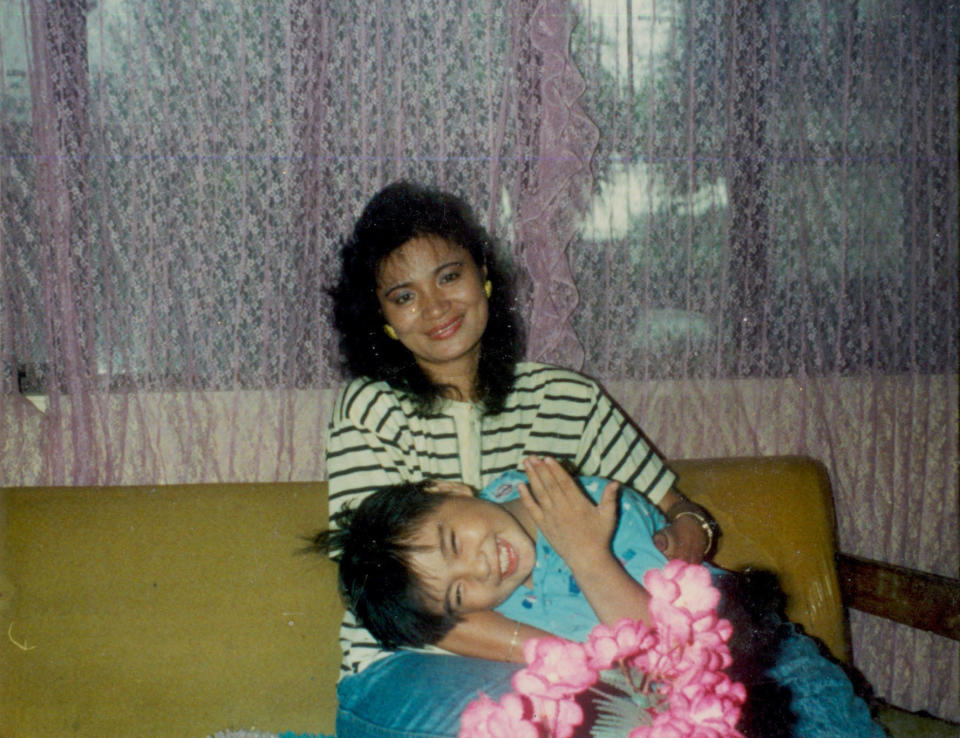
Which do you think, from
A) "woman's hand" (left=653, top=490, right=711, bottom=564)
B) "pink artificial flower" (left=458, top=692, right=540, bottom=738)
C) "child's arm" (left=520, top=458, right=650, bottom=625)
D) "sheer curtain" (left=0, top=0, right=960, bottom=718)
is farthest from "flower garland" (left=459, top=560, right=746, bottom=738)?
"sheer curtain" (left=0, top=0, right=960, bottom=718)

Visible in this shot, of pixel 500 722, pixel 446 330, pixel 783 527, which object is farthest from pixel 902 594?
pixel 500 722

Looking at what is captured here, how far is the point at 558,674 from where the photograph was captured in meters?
0.57

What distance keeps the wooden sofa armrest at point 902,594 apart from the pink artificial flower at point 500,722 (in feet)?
3.69

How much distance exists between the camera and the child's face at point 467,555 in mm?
1104

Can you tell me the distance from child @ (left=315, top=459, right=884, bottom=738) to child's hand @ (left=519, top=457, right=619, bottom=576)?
12cm

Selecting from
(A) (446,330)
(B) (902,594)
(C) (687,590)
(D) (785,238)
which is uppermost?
(D) (785,238)

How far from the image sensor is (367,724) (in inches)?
46.5

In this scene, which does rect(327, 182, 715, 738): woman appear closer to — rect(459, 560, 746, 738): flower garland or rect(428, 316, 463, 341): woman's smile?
rect(428, 316, 463, 341): woman's smile

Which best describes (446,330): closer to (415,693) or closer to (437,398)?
(437,398)

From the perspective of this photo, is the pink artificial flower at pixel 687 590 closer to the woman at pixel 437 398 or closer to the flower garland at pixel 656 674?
the flower garland at pixel 656 674

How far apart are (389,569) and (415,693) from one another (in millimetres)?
185

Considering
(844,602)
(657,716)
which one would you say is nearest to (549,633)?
(657,716)

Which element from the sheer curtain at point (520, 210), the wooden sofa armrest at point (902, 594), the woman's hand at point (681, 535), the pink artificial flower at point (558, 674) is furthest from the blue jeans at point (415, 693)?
the wooden sofa armrest at point (902, 594)

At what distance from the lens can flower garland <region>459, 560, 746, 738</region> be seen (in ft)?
1.82
